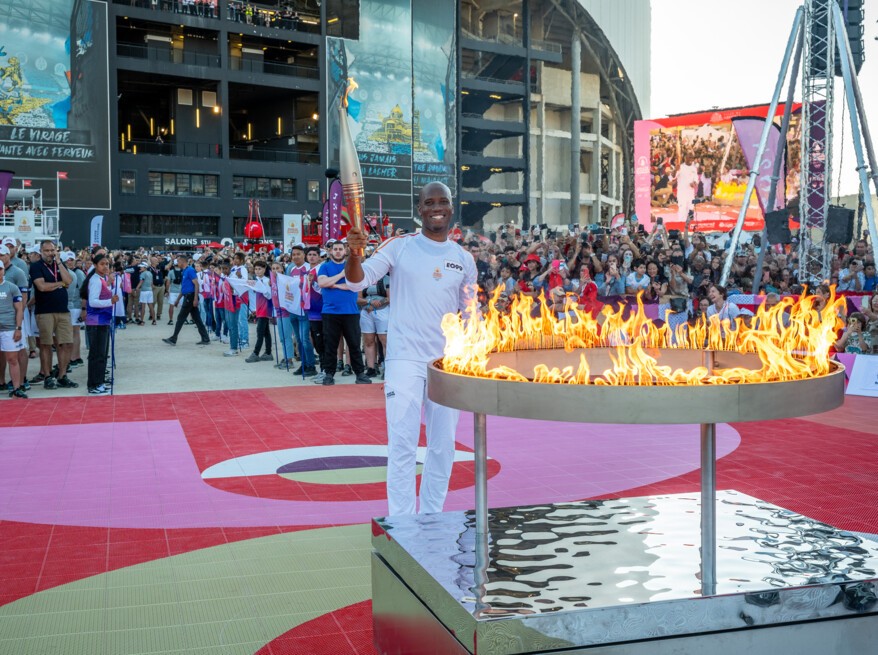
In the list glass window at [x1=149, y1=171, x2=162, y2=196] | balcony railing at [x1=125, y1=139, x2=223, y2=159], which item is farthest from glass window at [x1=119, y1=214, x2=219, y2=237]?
balcony railing at [x1=125, y1=139, x2=223, y2=159]

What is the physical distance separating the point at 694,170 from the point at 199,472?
4215 centimetres

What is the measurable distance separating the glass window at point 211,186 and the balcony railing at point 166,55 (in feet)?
21.9

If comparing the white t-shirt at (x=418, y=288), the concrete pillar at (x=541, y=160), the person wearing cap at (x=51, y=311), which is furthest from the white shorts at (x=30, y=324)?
the concrete pillar at (x=541, y=160)

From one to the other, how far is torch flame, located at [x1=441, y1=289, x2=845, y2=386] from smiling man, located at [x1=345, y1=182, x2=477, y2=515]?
27cm

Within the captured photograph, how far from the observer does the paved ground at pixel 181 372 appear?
14.2 m

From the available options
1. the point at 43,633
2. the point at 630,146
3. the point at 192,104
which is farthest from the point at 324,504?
the point at 630,146

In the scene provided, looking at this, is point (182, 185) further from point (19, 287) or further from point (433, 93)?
point (19, 287)

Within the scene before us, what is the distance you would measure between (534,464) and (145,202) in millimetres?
48415

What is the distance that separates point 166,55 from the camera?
177 feet

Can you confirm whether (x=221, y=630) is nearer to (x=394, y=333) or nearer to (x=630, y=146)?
(x=394, y=333)

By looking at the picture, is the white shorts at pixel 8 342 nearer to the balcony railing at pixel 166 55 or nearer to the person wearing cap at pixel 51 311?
the person wearing cap at pixel 51 311

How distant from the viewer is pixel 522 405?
11.4 feet

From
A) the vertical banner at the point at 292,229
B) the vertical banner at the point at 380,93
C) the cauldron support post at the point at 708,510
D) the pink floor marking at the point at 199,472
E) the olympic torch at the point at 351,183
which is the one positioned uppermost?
the vertical banner at the point at 380,93

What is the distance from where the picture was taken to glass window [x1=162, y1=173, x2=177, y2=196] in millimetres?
54281
